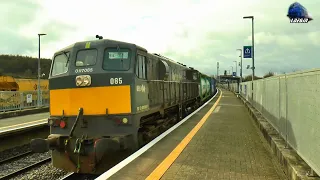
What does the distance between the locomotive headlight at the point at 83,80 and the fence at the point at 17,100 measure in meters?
16.5

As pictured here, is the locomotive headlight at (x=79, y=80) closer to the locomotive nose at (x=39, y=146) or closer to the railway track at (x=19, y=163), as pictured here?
the locomotive nose at (x=39, y=146)

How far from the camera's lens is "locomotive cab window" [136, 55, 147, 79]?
26.6ft

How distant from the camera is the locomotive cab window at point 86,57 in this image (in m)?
7.92

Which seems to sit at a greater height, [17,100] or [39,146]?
[17,100]

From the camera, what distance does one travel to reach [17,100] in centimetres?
2311

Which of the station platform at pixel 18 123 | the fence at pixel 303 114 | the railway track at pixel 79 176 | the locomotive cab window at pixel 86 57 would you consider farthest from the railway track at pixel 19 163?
the fence at pixel 303 114

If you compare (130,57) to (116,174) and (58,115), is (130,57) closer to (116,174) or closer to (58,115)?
(58,115)

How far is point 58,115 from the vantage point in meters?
7.90

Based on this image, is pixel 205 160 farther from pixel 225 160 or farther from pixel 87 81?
pixel 87 81

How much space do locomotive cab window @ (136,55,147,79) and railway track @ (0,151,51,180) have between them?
4.64 meters

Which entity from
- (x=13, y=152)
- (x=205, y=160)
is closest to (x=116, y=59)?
(x=205, y=160)

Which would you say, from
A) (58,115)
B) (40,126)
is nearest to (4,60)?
(40,126)

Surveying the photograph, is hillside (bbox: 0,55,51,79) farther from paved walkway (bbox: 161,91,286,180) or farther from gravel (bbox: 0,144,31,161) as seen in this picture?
paved walkway (bbox: 161,91,286,180)

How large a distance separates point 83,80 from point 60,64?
128 centimetres
